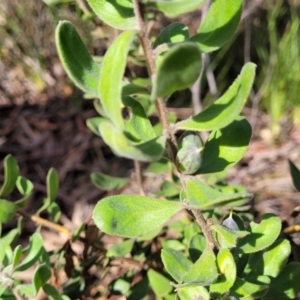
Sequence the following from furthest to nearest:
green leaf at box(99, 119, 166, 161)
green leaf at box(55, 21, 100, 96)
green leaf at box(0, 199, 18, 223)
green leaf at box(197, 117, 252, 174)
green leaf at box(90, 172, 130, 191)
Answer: green leaf at box(90, 172, 130, 191), green leaf at box(0, 199, 18, 223), green leaf at box(197, 117, 252, 174), green leaf at box(55, 21, 100, 96), green leaf at box(99, 119, 166, 161)

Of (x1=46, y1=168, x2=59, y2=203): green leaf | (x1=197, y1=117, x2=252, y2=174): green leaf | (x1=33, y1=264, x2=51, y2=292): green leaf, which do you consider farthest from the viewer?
(x1=46, y1=168, x2=59, y2=203): green leaf

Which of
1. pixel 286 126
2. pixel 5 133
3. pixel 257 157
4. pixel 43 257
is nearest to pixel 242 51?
pixel 286 126

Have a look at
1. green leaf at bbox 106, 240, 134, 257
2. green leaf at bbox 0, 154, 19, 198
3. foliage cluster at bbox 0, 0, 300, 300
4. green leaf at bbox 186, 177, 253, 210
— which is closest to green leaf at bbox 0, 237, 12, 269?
foliage cluster at bbox 0, 0, 300, 300

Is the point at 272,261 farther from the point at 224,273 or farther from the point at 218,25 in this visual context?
the point at 218,25

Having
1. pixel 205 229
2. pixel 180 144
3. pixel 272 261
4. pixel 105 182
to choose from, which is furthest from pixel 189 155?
pixel 105 182

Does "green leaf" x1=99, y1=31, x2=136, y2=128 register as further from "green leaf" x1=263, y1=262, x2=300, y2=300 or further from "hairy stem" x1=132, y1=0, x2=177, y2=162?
"green leaf" x1=263, y1=262, x2=300, y2=300

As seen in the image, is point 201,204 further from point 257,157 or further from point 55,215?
point 257,157
